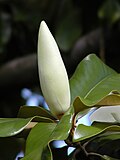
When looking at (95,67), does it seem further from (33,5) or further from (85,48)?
(33,5)

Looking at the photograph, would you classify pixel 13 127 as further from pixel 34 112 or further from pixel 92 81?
pixel 92 81

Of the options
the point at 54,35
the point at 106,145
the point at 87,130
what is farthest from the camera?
the point at 54,35

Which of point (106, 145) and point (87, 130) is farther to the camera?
point (106, 145)

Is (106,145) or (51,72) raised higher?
(51,72)

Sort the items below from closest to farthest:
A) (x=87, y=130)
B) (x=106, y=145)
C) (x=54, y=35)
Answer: (x=87, y=130)
(x=106, y=145)
(x=54, y=35)

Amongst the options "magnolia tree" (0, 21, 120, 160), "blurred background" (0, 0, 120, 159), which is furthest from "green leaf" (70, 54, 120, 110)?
"blurred background" (0, 0, 120, 159)

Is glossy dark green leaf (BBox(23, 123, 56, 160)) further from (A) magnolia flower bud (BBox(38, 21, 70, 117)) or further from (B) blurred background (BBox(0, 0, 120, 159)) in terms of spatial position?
(B) blurred background (BBox(0, 0, 120, 159))

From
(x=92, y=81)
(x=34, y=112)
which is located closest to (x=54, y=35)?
(x=92, y=81)
